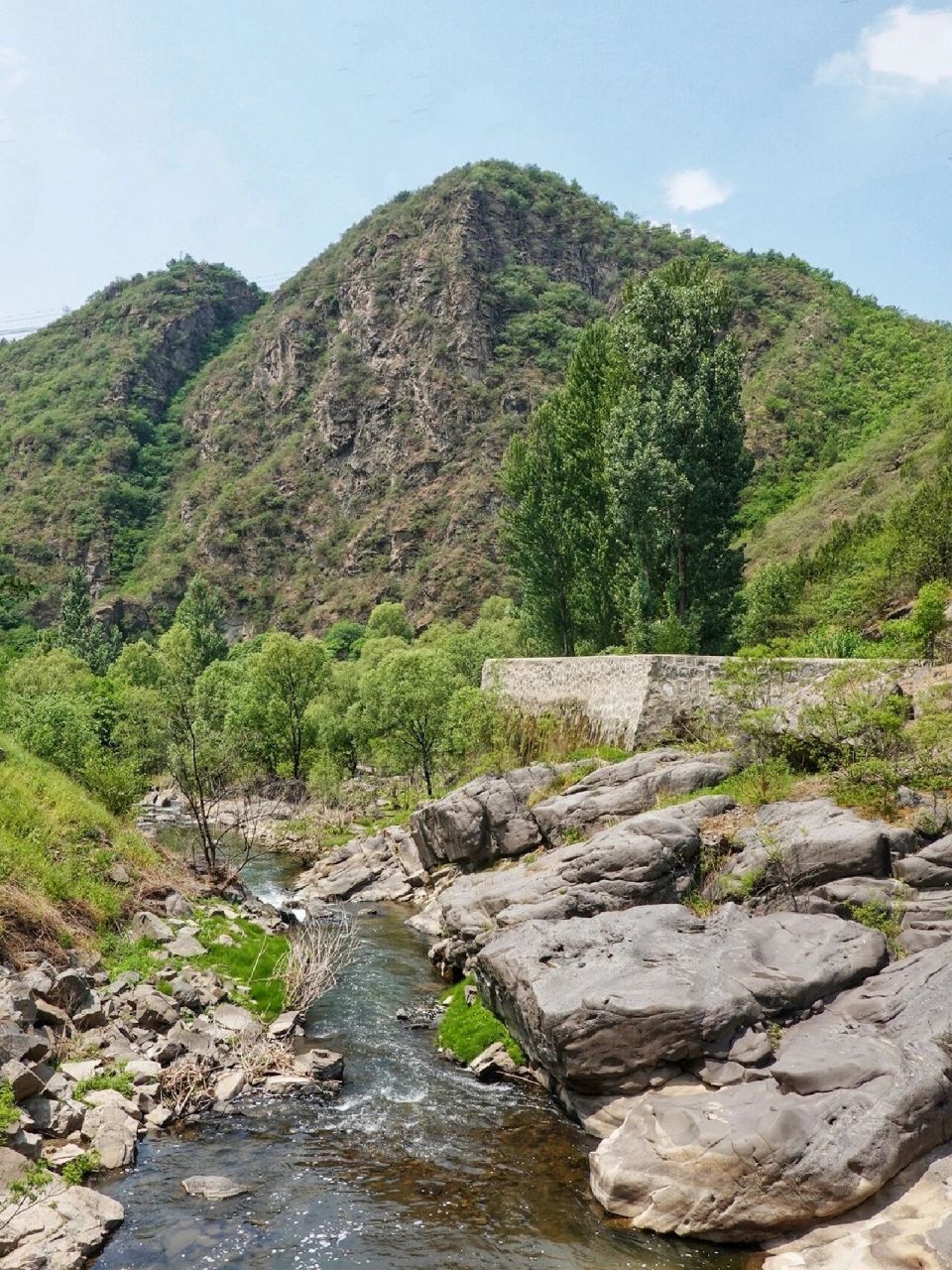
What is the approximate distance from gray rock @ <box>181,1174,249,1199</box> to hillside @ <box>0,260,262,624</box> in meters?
103

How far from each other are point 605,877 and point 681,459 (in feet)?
59.7

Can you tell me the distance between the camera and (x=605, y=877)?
17.0 meters

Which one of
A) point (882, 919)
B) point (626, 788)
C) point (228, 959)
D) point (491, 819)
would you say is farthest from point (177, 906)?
point (882, 919)

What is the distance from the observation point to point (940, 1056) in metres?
10.6

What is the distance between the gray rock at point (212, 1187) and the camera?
11.0 m

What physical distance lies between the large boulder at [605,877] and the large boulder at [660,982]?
4.32 ft

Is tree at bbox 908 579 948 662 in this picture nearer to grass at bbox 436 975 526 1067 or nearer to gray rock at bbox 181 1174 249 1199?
grass at bbox 436 975 526 1067

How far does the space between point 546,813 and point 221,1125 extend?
11.6 metres

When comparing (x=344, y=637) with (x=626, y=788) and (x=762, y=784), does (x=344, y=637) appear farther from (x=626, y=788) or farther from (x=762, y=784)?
(x=762, y=784)

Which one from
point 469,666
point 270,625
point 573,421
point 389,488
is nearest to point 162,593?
point 270,625

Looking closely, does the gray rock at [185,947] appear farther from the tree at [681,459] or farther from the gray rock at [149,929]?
the tree at [681,459]

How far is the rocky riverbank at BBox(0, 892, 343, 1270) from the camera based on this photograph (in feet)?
33.0

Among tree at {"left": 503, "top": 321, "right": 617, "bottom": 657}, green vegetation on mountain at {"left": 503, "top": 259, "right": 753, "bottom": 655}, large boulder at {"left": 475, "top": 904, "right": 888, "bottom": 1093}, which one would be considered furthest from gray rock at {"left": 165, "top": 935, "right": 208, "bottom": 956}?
tree at {"left": 503, "top": 321, "right": 617, "bottom": 657}

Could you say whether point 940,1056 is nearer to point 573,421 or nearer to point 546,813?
point 546,813
